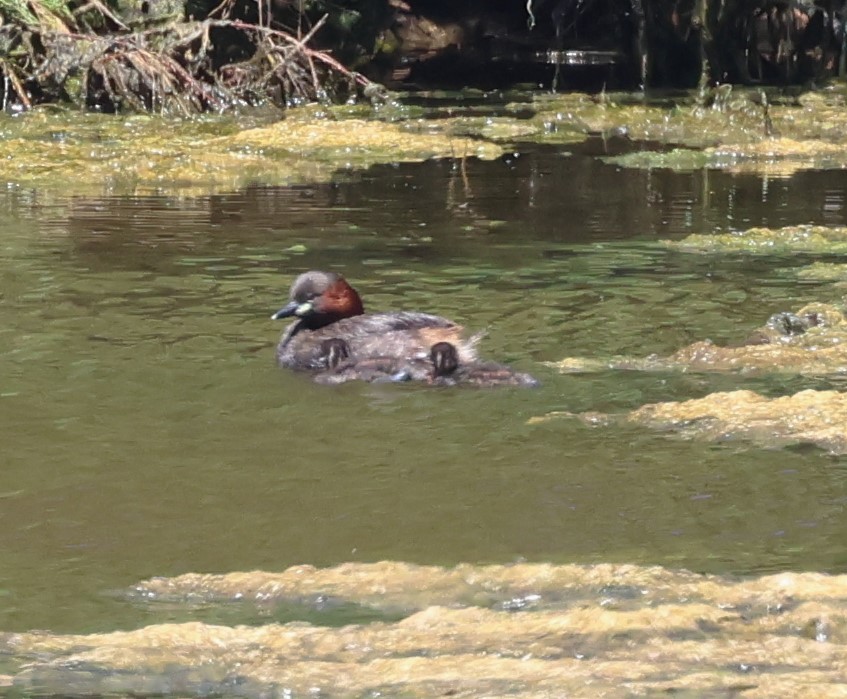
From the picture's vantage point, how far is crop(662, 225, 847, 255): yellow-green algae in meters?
10.7

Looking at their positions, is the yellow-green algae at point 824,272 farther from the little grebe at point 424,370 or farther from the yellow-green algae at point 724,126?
the yellow-green algae at point 724,126

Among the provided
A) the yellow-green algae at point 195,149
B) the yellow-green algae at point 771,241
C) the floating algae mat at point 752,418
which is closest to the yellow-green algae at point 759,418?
the floating algae mat at point 752,418

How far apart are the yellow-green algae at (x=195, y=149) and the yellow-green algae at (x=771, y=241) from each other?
4305mm

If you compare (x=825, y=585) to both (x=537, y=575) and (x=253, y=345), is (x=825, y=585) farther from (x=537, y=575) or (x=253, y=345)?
(x=253, y=345)

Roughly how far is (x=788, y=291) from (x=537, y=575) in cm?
460

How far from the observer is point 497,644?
14.9 ft

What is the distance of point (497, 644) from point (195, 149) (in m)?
11.5

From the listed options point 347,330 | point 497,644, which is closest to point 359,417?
point 347,330

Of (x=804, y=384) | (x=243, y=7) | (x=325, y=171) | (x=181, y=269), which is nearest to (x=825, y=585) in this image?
(x=804, y=384)

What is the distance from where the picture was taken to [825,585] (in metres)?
4.91

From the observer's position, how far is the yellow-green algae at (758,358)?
305 inches

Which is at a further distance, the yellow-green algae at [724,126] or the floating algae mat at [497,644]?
the yellow-green algae at [724,126]

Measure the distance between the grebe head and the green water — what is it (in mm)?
240

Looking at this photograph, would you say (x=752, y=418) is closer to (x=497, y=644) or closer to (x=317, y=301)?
(x=317, y=301)
